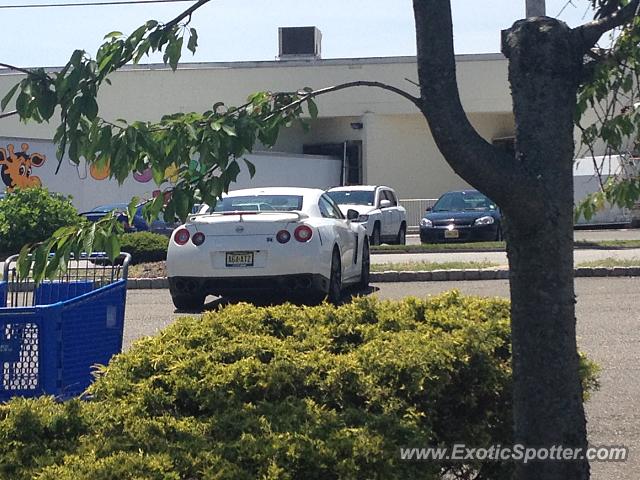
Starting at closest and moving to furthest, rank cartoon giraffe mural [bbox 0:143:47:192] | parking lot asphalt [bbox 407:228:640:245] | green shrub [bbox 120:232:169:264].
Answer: green shrub [bbox 120:232:169:264]
parking lot asphalt [bbox 407:228:640:245]
cartoon giraffe mural [bbox 0:143:47:192]

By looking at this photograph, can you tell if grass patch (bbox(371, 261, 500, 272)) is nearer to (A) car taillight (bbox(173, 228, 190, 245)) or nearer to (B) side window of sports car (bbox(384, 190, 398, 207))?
(A) car taillight (bbox(173, 228, 190, 245))

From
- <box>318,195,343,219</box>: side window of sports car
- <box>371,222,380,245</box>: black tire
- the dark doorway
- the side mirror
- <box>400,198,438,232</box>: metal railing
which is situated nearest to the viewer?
<box>318,195,343,219</box>: side window of sports car

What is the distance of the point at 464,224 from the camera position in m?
25.8

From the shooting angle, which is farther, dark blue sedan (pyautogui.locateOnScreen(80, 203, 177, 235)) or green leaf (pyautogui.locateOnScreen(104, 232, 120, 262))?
dark blue sedan (pyautogui.locateOnScreen(80, 203, 177, 235))

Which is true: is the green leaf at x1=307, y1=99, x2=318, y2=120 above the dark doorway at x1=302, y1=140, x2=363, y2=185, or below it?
below

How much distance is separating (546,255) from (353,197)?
22607mm

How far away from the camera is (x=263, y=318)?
18.5 ft

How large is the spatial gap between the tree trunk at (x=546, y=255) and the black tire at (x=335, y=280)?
8968mm

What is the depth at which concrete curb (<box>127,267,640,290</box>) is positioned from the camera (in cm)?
1669

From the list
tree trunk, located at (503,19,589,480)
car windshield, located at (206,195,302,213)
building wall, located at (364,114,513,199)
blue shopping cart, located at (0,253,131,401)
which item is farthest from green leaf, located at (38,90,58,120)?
building wall, located at (364,114,513,199)

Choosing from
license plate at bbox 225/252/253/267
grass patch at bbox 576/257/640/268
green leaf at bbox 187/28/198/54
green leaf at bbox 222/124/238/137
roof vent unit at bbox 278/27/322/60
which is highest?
roof vent unit at bbox 278/27/322/60

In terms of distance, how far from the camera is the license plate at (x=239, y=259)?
12523 millimetres

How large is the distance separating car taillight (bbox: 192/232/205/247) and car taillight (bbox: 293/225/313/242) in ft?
3.74

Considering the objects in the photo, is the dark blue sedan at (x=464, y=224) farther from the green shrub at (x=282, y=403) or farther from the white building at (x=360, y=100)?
the green shrub at (x=282, y=403)
